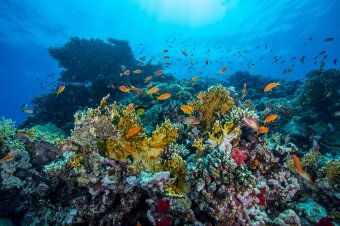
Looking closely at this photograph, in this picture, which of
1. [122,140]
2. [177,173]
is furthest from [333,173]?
[122,140]

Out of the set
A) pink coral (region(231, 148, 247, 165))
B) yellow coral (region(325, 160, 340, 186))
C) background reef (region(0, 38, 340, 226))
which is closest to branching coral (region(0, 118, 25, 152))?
background reef (region(0, 38, 340, 226))

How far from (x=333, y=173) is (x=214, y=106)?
3.25 m

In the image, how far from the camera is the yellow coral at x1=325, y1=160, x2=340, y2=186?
5.07 metres

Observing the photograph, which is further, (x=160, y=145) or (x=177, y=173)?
(x=160, y=145)

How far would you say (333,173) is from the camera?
5.13 metres

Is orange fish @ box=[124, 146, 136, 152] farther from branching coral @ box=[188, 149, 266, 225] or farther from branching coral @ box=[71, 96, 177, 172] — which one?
branching coral @ box=[188, 149, 266, 225]

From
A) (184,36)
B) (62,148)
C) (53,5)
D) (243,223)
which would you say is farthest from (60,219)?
(184,36)

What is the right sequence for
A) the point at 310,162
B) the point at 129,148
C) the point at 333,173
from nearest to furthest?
the point at 129,148 < the point at 333,173 < the point at 310,162

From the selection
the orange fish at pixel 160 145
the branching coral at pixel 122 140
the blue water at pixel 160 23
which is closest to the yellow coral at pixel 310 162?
the branching coral at pixel 122 140

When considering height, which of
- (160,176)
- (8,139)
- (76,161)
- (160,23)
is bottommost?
(160,176)

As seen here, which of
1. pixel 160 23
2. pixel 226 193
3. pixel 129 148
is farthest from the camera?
pixel 160 23

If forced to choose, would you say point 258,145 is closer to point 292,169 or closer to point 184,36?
point 292,169

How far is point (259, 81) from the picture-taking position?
22.9 metres

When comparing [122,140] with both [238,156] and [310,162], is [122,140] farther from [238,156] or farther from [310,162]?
[310,162]
